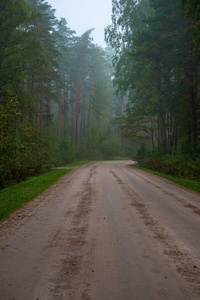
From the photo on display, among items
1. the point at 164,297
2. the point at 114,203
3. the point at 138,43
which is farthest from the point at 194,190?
the point at 138,43

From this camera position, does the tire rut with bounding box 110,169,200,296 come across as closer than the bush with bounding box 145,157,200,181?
Yes

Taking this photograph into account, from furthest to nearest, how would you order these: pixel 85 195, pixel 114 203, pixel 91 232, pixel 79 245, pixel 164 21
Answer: pixel 164 21, pixel 85 195, pixel 114 203, pixel 91 232, pixel 79 245

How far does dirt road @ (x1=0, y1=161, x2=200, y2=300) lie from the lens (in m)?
2.53

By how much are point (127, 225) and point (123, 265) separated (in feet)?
5.66

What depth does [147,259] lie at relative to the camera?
323 cm

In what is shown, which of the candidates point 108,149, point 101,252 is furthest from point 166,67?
point 108,149

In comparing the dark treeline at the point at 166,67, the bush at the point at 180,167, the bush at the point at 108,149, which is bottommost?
the bush at the point at 180,167

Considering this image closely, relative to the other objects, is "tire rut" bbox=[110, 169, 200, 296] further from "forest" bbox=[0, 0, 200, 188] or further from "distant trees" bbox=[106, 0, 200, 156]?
"distant trees" bbox=[106, 0, 200, 156]

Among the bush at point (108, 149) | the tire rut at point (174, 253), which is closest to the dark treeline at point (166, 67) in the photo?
the tire rut at point (174, 253)

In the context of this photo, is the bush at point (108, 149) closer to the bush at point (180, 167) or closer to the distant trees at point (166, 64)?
the distant trees at point (166, 64)

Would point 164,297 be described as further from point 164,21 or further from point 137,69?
point 137,69

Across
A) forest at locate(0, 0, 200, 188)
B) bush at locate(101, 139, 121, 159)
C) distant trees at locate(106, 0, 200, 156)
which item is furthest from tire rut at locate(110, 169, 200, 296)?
bush at locate(101, 139, 121, 159)

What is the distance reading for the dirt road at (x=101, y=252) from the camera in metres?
2.53

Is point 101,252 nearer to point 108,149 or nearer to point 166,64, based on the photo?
point 166,64
